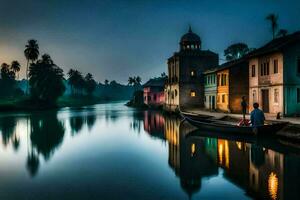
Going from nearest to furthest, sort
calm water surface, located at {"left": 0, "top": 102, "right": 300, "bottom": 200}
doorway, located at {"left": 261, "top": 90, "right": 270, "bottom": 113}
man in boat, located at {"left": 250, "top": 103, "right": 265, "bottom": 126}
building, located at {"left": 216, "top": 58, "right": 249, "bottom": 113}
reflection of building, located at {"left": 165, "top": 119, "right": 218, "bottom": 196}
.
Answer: calm water surface, located at {"left": 0, "top": 102, "right": 300, "bottom": 200}
reflection of building, located at {"left": 165, "top": 119, "right": 218, "bottom": 196}
man in boat, located at {"left": 250, "top": 103, "right": 265, "bottom": 126}
doorway, located at {"left": 261, "top": 90, "right": 270, "bottom": 113}
building, located at {"left": 216, "top": 58, "right": 249, "bottom": 113}

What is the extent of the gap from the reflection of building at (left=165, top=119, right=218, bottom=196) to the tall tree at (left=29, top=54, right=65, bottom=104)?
278 feet

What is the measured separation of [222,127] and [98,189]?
792 inches

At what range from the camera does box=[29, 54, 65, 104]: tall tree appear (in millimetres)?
108625

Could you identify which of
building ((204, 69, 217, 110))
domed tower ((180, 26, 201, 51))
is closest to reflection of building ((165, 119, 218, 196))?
building ((204, 69, 217, 110))

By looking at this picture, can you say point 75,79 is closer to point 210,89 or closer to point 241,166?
point 210,89

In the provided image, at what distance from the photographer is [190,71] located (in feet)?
240

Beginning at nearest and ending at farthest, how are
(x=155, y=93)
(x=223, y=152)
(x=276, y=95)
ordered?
(x=223, y=152) < (x=276, y=95) < (x=155, y=93)

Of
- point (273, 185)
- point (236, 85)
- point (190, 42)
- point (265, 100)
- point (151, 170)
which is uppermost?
point (190, 42)

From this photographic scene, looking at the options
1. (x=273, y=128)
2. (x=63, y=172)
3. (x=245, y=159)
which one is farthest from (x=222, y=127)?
(x=63, y=172)

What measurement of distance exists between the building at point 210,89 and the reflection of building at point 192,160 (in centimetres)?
3026

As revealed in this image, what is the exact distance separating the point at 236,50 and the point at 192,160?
368ft

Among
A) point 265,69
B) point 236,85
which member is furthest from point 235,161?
point 236,85

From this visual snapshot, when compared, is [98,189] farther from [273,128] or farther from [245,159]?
[273,128]

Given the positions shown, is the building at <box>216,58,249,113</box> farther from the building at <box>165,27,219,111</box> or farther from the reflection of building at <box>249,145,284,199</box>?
the reflection of building at <box>249,145,284,199</box>
